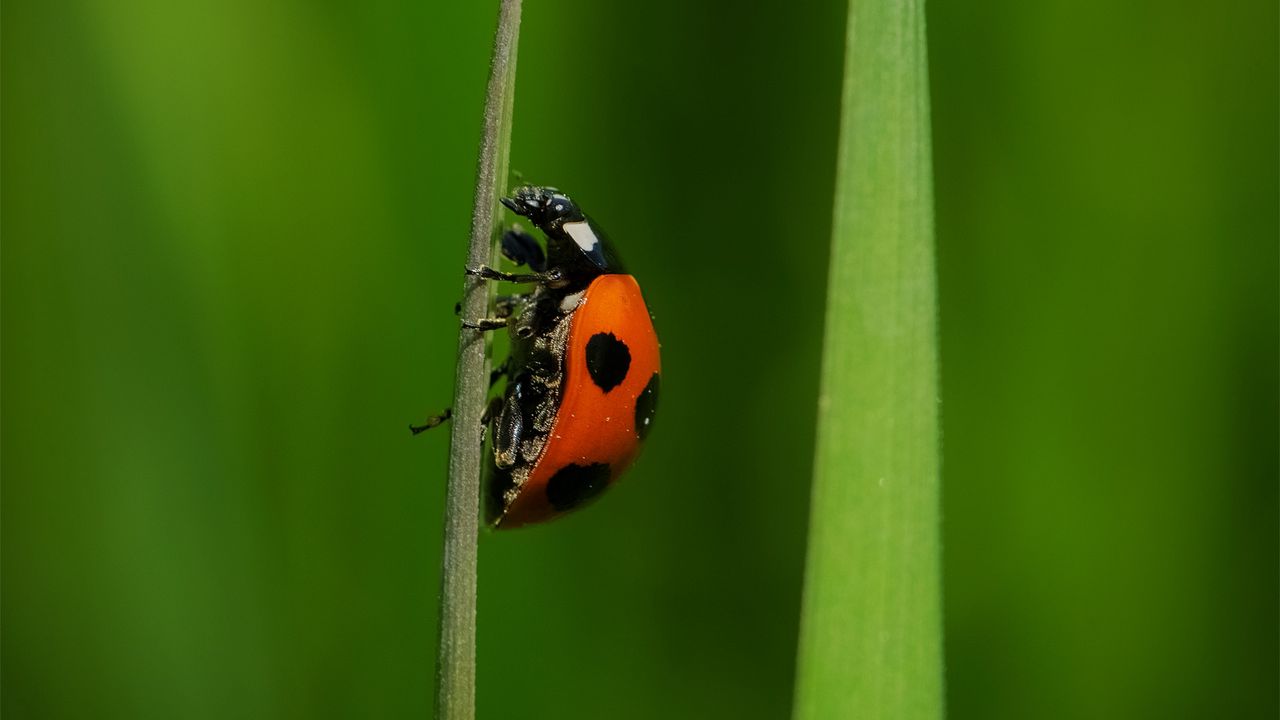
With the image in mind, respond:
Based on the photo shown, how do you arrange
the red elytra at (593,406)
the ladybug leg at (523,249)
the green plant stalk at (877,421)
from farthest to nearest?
the ladybug leg at (523,249), the red elytra at (593,406), the green plant stalk at (877,421)

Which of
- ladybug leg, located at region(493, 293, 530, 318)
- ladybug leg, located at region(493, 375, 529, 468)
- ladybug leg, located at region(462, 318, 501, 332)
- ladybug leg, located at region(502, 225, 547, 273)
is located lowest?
ladybug leg, located at region(493, 375, 529, 468)

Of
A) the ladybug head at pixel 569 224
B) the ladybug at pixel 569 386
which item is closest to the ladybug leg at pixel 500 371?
the ladybug at pixel 569 386

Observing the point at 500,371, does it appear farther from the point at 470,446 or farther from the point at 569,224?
the point at 470,446

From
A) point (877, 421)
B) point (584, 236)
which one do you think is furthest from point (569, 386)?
point (877, 421)

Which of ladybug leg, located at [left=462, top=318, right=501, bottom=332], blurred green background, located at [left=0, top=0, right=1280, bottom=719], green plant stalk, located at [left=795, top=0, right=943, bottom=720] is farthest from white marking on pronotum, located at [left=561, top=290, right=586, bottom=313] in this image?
green plant stalk, located at [left=795, top=0, right=943, bottom=720]

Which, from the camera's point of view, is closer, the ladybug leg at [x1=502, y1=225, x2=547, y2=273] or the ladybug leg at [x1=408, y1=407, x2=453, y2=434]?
the ladybug leg at [x1=408, y1=407, x2=453, y2=434]

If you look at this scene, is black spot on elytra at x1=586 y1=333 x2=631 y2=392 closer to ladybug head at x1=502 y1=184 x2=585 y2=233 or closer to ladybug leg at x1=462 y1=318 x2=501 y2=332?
ladybug head at x1=502 y1=184 x2=585 y2=233

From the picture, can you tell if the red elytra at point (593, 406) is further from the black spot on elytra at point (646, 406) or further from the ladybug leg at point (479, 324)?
the ladybug leg at point (479, 324)
